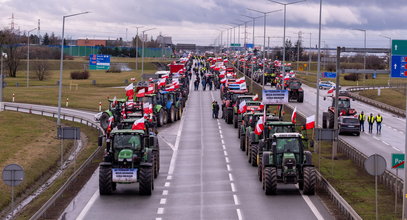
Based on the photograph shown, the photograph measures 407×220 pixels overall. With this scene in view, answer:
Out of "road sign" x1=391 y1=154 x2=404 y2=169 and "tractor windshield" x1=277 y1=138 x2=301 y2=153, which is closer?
"road sign" x1=391 y1=154 x2=404 y2=169

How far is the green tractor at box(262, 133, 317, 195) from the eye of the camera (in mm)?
28047

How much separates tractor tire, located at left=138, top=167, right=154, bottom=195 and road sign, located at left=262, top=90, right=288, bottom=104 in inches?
465

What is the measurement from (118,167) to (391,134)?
3302 centimetres

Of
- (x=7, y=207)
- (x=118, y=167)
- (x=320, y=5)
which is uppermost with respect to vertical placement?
(x=320, y=5)

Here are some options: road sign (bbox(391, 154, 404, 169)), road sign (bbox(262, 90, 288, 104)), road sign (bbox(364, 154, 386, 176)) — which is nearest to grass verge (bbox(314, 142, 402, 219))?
road sign (bbox(391, 154, 404, 169))

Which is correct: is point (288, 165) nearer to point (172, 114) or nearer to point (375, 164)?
point (375, 164)

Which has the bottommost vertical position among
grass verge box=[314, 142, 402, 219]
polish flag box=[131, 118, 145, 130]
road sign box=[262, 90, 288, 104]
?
grass verge box=[314, 142, 402, 219]

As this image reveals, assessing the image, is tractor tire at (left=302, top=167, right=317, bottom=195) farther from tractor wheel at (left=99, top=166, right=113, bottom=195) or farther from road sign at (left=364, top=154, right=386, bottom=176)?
tractor wheel at (left=99, top=166, right=113, bottom=195)

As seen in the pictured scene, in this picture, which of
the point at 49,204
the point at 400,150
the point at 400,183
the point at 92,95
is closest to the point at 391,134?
the point at 400,150

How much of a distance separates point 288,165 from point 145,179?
5.40 metres

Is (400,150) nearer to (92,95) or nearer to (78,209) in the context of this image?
(78,209)

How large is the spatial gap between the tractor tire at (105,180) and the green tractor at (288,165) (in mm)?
5880

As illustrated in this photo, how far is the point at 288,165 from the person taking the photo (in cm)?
2800

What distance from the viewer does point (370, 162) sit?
2272 centimetres
